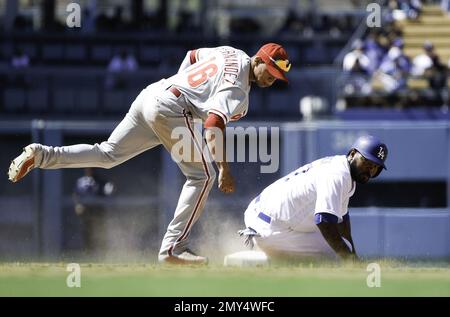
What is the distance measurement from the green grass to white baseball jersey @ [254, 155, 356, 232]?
0.39 metres

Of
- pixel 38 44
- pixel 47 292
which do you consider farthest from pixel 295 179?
pixel 38 44

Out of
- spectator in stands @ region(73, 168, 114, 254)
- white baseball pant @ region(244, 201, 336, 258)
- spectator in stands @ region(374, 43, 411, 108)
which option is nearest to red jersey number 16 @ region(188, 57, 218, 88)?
white baseball pant @ region(244, 201, 336, 258)

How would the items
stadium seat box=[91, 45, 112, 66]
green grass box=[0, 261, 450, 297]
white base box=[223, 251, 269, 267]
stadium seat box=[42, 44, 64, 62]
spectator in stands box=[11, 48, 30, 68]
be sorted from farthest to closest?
stadium seat box=[91, 45, 112, 66] < stadium seat box=[42, 44, 64, 62] < spectator in stands box=[11, 48, 30, 68] < white base box=[223, 251, 269, 267] < green grass box=[0, 261, 450, 297]

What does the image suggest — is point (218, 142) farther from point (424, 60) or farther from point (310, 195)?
point (424, 60)

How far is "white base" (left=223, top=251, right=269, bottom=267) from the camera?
8.32m

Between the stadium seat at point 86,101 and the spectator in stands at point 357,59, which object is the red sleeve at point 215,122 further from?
the spectator in stands at point 357,59

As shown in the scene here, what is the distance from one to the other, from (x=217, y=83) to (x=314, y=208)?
1.20 meters

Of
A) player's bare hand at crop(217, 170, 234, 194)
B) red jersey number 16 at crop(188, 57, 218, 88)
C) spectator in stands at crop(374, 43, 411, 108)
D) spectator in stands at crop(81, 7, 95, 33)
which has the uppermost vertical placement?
spectator in stands at crop(81, 7, 95, 33)

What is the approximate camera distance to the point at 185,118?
8.17m

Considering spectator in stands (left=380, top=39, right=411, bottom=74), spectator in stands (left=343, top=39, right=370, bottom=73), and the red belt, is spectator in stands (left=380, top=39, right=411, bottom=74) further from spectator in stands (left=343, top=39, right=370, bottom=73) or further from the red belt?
the red belt

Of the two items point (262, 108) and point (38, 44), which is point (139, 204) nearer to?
point (262, 108)

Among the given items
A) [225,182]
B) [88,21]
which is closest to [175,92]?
[225,182]

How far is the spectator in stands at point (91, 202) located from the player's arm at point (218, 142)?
6.94 meters

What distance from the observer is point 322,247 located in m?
8.45
